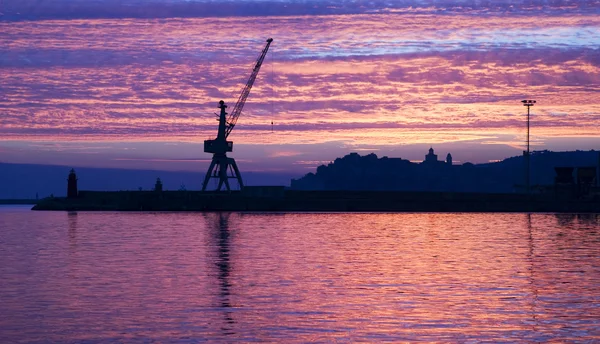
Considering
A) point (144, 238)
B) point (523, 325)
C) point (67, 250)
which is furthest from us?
point (144, 238)

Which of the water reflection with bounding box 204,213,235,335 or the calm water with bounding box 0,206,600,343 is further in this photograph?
the water reflection with bounding box 204,213,235,335

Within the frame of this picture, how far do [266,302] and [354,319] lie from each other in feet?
17.1

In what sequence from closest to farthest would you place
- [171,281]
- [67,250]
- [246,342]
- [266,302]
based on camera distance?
1. [246,342]
2. [266,302]
3. [171,281]
4. [67,250]

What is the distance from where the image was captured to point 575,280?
40.6 meters

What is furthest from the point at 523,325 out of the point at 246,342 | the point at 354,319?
the point at 246,342

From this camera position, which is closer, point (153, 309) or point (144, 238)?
point (153, 309)

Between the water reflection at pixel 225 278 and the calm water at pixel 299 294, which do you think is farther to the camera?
the water reflection at pixel 225 278

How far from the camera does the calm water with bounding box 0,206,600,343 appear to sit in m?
26.2

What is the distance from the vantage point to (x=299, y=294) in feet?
115

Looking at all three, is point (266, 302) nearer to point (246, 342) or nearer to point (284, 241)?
point (246, 342)

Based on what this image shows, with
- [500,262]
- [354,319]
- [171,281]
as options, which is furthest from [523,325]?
[500,262]

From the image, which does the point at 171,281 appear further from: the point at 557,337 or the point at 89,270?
the point at 557,337

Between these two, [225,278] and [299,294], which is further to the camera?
[225,278]

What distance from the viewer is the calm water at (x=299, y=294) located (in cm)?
2617
